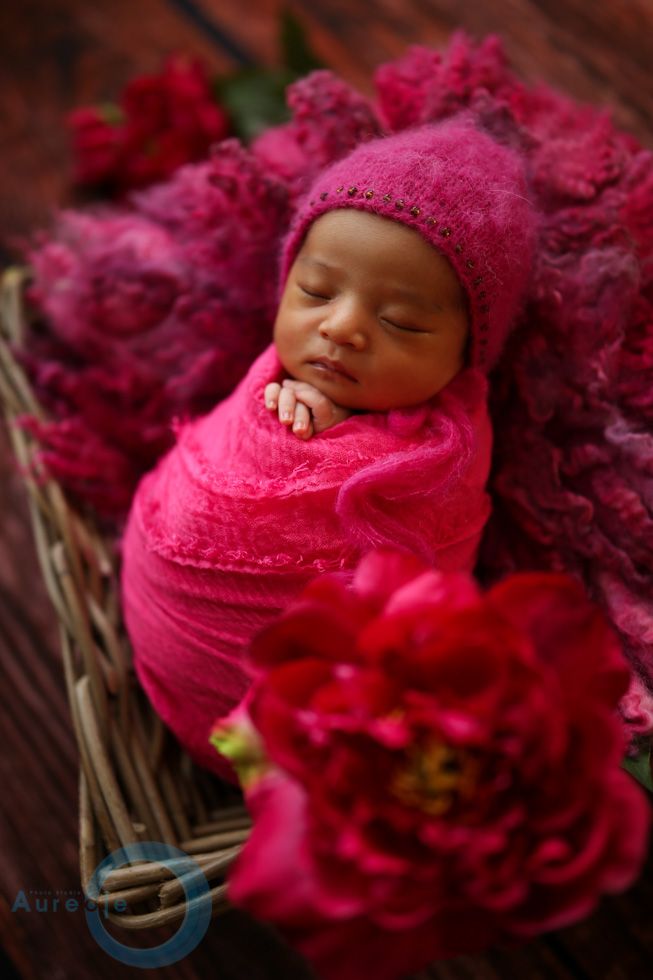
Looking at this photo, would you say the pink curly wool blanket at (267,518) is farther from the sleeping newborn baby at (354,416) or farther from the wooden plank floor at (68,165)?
the wooden plank floor at (68,165)

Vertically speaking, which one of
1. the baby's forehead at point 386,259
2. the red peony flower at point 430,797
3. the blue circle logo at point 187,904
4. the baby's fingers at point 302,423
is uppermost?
the baby's forehead at point 386,259

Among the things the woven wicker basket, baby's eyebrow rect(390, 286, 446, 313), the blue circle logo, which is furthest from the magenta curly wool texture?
the blue circle logo

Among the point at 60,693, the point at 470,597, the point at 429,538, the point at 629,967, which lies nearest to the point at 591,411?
the point at 429,538

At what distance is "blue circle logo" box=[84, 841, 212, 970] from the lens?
0.65 m

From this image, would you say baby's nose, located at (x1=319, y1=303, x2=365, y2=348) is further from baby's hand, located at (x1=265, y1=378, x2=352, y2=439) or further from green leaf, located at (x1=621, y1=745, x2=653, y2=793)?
green leaf, located at (x1=621, y1=745, x2=653, y2=793)

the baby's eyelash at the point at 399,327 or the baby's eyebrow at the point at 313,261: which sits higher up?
the baby's eyebrow at the point at 313,261

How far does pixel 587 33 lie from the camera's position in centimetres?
119

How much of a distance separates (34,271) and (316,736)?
0.88 m

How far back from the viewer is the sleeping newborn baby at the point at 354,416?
678 mm

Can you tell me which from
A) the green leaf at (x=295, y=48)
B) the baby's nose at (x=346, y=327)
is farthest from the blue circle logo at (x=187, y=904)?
the green leaf at (x=295, y=48)

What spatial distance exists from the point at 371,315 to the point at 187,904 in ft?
1.75

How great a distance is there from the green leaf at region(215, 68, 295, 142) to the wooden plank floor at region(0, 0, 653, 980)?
17 cm

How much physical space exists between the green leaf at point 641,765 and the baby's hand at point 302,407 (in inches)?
15.8

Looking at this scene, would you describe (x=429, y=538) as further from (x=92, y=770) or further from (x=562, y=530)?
(x=92, y=770)
